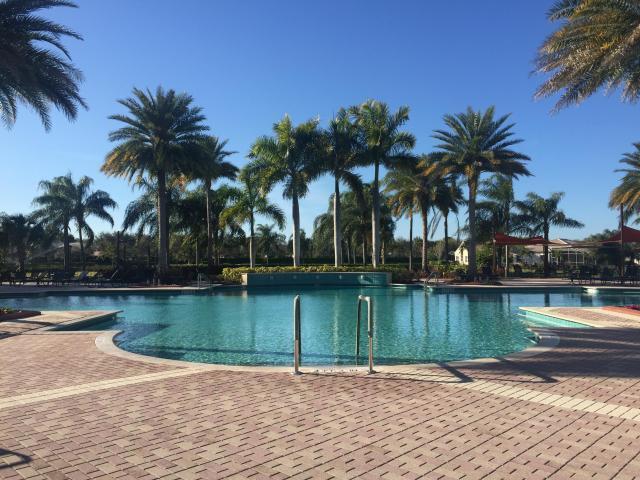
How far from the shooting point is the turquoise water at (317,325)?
31.0 feet

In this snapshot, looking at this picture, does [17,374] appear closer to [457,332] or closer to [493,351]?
[493,351]

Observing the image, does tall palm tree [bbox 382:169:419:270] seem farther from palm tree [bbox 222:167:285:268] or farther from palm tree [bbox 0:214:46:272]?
palm tree [bbox 0:214:46:272]

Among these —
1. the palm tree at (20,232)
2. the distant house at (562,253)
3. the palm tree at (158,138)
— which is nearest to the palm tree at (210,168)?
the palm tree at (158,138)

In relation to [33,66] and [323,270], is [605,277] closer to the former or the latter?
[323,270]

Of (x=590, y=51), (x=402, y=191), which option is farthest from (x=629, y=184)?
(x=590, y=51)

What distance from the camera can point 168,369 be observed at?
7.03 metres

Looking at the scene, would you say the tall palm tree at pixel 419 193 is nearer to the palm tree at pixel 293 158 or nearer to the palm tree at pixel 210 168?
the palm tree at pixel 293 158

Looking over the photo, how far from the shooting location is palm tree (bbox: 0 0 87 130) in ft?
40.9

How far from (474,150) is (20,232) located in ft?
118

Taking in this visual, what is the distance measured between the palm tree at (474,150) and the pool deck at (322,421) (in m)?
20.7

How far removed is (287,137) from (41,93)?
51.7 feet

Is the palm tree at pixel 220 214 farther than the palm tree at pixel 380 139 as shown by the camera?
Yes

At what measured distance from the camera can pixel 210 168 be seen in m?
28.2

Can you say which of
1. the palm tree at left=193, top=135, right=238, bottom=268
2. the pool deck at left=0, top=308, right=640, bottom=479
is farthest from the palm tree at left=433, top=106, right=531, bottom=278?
the pool deck at left=0, top=308, right=640, bottom=479
